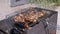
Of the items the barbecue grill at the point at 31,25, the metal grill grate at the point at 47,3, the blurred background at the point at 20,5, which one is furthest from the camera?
the metal grill grate at the point at 47,3

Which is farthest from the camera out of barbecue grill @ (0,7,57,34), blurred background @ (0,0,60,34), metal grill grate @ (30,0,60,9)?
metal grill grate @ (30,0,60,9)

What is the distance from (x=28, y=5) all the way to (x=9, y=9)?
361 millimetres

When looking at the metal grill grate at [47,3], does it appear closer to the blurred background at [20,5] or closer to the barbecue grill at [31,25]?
the blurred background at [20,5]

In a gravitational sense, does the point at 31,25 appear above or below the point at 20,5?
below

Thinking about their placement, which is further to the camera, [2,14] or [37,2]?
[37,2]

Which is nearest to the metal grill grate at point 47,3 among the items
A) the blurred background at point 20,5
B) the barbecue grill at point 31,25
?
the blurred background at point 20,5

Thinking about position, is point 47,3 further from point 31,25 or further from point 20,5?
point 31,25

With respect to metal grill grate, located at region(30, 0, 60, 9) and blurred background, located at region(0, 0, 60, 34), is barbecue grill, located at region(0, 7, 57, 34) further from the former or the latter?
metal grill grate, located at region(30, 0, 60, 9)

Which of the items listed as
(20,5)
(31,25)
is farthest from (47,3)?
(31,25)

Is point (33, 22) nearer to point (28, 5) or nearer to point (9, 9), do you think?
point (9, 9)

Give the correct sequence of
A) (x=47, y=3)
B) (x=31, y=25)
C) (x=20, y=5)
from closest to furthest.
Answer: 1. (x=31, y=25)
2. (x=20, y=5)
3. (x=47, y=3)

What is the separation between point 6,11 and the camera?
155 cm

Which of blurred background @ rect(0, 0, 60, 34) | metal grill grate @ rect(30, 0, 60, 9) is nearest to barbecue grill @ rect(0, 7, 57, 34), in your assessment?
blurred background @ rect(0, 0, 60, 34)

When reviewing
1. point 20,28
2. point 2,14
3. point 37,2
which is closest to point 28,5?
point 37,2
